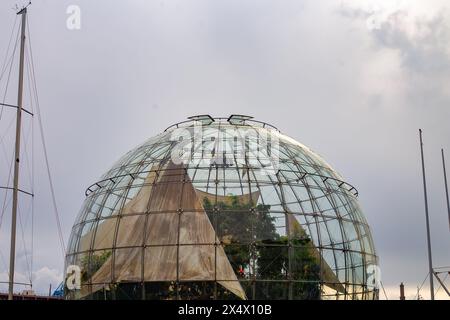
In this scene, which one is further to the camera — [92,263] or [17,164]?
[92,263]

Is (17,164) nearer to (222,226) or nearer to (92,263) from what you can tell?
(92,263)

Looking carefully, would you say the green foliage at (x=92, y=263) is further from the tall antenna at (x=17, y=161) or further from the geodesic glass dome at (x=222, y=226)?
the tall antenna at (x=17, y=161)

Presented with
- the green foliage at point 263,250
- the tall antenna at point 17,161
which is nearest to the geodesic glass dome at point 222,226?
the green foliage at point 263,250

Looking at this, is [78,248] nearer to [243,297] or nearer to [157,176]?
[157,176]

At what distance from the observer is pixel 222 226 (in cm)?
2802

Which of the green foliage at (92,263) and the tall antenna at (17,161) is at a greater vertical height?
the tall antenna at (17,161)

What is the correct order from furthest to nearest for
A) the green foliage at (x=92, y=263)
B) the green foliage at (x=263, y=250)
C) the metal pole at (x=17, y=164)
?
the green foliage at (x=92, y=263)
the metal pole at (x=17, y=164)
the green foliage at (x=263, y=250)

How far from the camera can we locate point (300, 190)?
Answer: 100 feet

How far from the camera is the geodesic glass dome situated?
90.6 feet

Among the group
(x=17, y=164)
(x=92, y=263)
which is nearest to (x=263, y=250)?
(x=92, y=263)

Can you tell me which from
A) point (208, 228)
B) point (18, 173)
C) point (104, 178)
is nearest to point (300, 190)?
point (208, 228)

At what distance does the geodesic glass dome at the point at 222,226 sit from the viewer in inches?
1088
